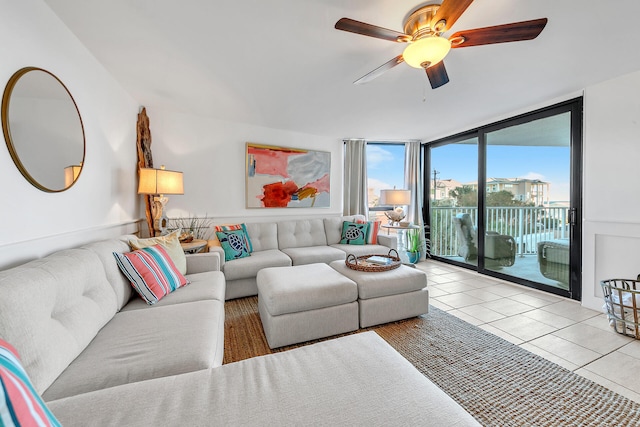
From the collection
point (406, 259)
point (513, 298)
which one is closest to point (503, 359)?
point (513, 298)

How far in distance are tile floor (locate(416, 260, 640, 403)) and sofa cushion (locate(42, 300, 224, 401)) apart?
222 centimetres

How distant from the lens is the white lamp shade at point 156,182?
2582 millimetres

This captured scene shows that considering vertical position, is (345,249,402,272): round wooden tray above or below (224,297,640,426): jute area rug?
above

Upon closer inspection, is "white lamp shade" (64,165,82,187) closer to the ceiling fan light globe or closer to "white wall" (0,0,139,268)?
"white wall" (0,0,139,268)

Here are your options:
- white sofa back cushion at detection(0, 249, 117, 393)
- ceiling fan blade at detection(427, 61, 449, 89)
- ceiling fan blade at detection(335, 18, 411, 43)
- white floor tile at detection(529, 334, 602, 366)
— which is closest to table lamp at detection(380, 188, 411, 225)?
ceiling fan blade at detection(427, 61, 449, 89)

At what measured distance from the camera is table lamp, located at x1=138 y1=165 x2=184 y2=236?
2584 mm

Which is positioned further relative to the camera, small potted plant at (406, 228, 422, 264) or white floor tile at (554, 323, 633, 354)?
small potted plant at (406, 228, 422, 264)

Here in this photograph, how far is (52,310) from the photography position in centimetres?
104

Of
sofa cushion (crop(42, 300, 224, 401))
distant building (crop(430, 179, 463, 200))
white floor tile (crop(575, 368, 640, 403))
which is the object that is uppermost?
distant building (crop(430, 179, 463, 200))

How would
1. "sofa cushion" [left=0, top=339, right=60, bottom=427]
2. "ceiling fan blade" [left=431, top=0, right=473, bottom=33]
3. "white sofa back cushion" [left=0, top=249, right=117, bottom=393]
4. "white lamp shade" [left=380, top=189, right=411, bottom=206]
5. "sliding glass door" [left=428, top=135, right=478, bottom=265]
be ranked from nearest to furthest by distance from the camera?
"sofa cushion" [left=0, top=339, right=60, bottom=427] < "white sofa back cushion" [left=0, top=249, right=117, bottom=393] < "ceiling fan blade" [left=431, top=0, right=473, bottom=33] < "sliding glass door" [left=428, top=135, right=478, bottom=265] < "white lamp shade" [left=380, top=189, right=411, bottom=206]

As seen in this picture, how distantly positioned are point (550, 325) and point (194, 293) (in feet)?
9.65

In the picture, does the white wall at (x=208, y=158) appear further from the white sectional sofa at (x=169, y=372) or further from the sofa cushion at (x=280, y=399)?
the sofa cushion at (x=280, y=399)

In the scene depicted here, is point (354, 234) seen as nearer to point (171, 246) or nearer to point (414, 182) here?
point (414, 182)

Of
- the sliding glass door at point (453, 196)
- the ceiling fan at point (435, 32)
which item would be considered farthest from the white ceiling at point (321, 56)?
the sliding glass door at point (453, 196)
